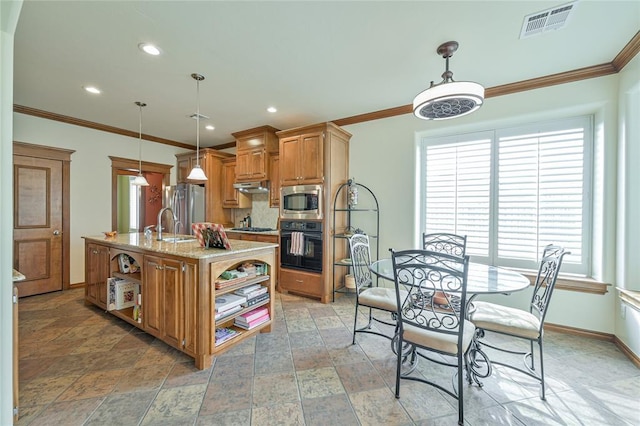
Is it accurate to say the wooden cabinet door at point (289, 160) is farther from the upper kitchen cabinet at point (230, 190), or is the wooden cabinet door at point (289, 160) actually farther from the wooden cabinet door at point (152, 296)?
the wooden cabinet door at point (152, 296)

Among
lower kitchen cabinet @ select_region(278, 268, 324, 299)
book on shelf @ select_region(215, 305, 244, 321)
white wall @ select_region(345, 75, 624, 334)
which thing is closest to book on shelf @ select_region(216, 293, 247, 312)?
book on shelf @ select_region(215, 305, 244, 321)

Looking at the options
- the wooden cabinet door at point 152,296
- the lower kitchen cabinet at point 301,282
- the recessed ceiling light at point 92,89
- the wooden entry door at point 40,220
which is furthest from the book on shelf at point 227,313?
the wooden entry door at point 40,220

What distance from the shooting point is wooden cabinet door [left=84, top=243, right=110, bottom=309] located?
2936 millimetres

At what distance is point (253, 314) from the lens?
250 centimetres

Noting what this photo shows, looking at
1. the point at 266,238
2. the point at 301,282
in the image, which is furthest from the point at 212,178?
the point at 301,282

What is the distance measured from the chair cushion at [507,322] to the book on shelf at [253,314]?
6.14 feet

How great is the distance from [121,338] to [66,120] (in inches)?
143

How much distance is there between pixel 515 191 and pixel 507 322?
1805 millimetres

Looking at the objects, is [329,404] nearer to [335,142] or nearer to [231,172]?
[335,142]

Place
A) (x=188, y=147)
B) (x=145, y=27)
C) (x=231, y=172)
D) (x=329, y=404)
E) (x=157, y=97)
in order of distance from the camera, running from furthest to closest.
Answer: (x=188, y=147), (x=231, y=172), (x=157, y=97), (x=145, y=27), (x=329, y=404)

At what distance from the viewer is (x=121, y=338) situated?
249 centimetres

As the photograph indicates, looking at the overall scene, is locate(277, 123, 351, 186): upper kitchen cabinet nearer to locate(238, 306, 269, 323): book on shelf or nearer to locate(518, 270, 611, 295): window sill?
locate(238, 306, 269, 323): book on shelf

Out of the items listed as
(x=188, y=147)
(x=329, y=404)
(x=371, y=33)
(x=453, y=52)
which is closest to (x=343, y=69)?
(x=371, y=33)

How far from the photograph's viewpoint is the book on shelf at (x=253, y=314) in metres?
2.44
